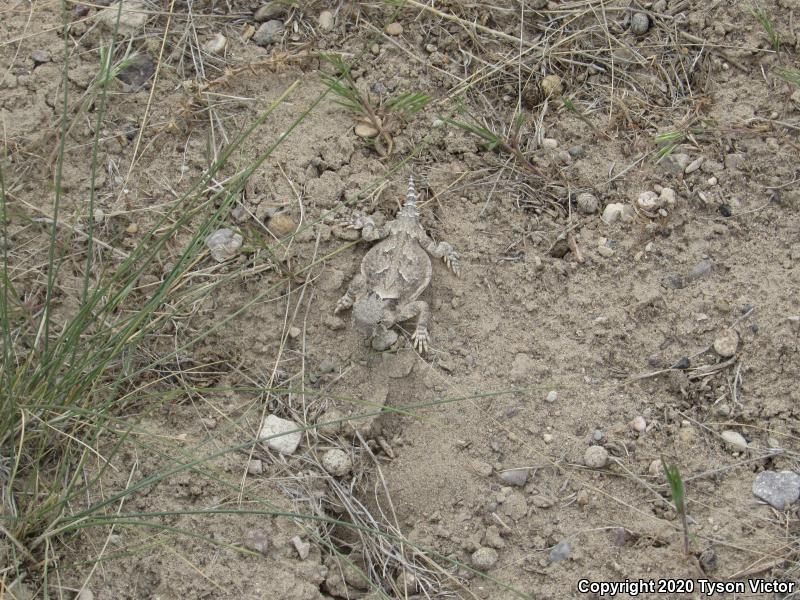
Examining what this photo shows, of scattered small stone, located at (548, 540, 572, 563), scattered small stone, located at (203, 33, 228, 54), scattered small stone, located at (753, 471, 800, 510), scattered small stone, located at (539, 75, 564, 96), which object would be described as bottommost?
scattered small stone, located at (548, 540, 572, 563)

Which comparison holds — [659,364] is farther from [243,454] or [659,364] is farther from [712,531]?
[243,454]

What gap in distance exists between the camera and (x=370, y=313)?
4.26 m

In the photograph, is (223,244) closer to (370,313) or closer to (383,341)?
(370,313)

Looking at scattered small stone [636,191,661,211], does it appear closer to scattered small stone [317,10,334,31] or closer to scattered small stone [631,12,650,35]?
scattered small stone [631,12,650,35]

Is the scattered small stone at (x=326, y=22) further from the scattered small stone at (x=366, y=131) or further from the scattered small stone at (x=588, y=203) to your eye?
the scattered small stone at (x=588, y=203)

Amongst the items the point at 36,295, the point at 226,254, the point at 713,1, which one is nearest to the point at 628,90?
the point at 713,1

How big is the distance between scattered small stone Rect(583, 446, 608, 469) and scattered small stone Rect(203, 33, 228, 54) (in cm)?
333

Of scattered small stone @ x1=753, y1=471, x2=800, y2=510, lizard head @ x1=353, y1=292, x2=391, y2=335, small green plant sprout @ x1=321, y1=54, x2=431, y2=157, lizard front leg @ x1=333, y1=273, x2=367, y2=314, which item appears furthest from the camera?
small green plant sprout @ x1=321, y1=54, x2=431, y2=157

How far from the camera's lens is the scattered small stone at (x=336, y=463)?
386 cm

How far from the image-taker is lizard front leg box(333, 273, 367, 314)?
4.38m

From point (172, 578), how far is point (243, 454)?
660mm

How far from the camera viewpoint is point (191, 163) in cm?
466

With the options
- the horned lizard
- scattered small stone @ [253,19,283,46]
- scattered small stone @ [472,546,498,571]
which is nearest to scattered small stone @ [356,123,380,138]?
the horned lizard

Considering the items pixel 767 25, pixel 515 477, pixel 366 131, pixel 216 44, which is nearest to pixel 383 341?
pixel 515 477
